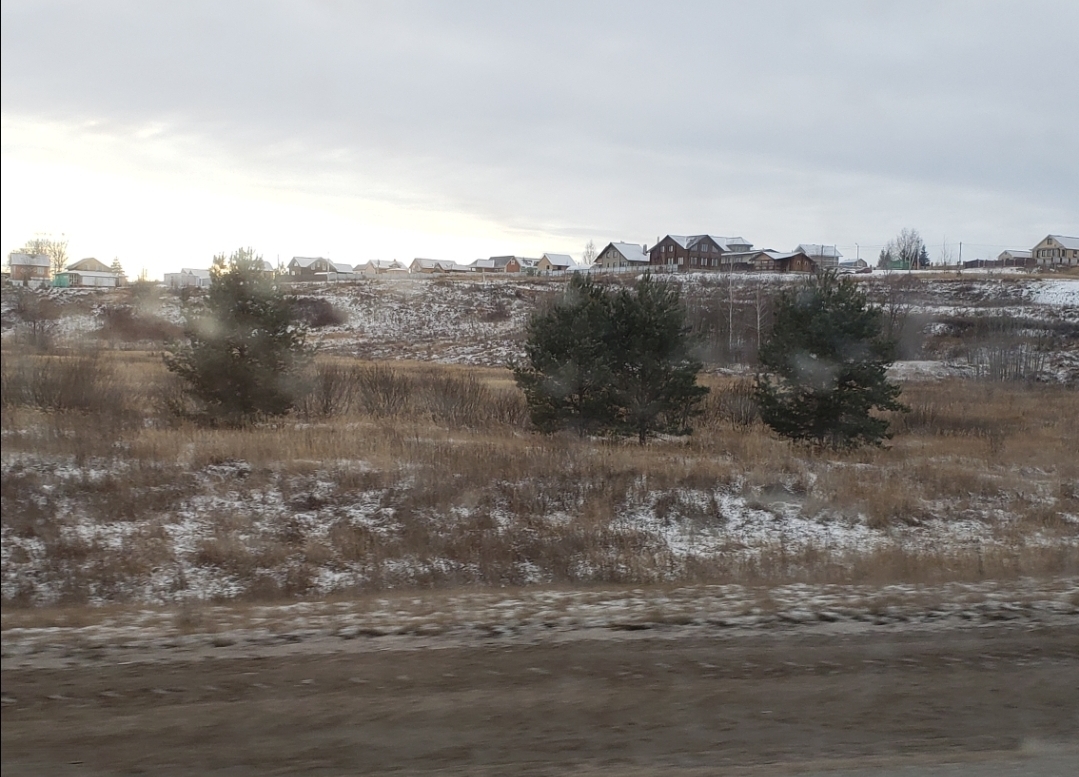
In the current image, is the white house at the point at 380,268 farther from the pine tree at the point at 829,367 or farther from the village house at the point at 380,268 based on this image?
the pine tree at the point at 829,367

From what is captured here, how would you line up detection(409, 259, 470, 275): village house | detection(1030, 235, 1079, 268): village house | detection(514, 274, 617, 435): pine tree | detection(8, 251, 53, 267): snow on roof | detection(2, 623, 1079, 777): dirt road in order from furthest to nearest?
detection(409, 259, 470, 275): village house < detection(1030, 235, 1079, 268): village house < detection(514, 274, 617, 435): pine tree < detection(2, 623, 1079, 777): dirt road < detection(8, 251, 53, 267): snow on roof

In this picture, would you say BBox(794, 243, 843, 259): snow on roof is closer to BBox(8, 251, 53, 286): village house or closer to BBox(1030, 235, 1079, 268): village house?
BBox(1030, 235, 1079, 268): village house

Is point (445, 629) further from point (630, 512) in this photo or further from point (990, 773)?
point (630, 512)

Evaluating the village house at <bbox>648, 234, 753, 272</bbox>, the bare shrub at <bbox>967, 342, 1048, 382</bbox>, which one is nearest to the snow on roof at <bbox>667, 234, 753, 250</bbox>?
the village house at <bbox>648, 234, 753, 272</bbox>

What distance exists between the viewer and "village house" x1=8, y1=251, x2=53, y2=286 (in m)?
3.43

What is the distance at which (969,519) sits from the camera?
1398 centimetres

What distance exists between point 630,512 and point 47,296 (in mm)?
10135

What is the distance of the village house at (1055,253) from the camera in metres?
27.3

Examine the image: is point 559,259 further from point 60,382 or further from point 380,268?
point 60,382

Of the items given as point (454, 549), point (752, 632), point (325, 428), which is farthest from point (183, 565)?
point (325, 428)

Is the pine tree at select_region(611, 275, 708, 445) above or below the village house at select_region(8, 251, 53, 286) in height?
below

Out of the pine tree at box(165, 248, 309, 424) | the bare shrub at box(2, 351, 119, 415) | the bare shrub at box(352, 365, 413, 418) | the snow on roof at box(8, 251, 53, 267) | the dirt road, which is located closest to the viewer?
the bare shrub at box(2, 351, 119, 415)

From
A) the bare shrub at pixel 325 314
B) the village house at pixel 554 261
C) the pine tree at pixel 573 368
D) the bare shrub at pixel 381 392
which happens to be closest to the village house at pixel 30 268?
the pine tree at pixel 573 368

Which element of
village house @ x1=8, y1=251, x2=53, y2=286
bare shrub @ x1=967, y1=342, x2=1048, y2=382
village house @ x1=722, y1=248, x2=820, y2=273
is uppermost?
village house @ x1=722, y1=248, x2=820, y2=273
